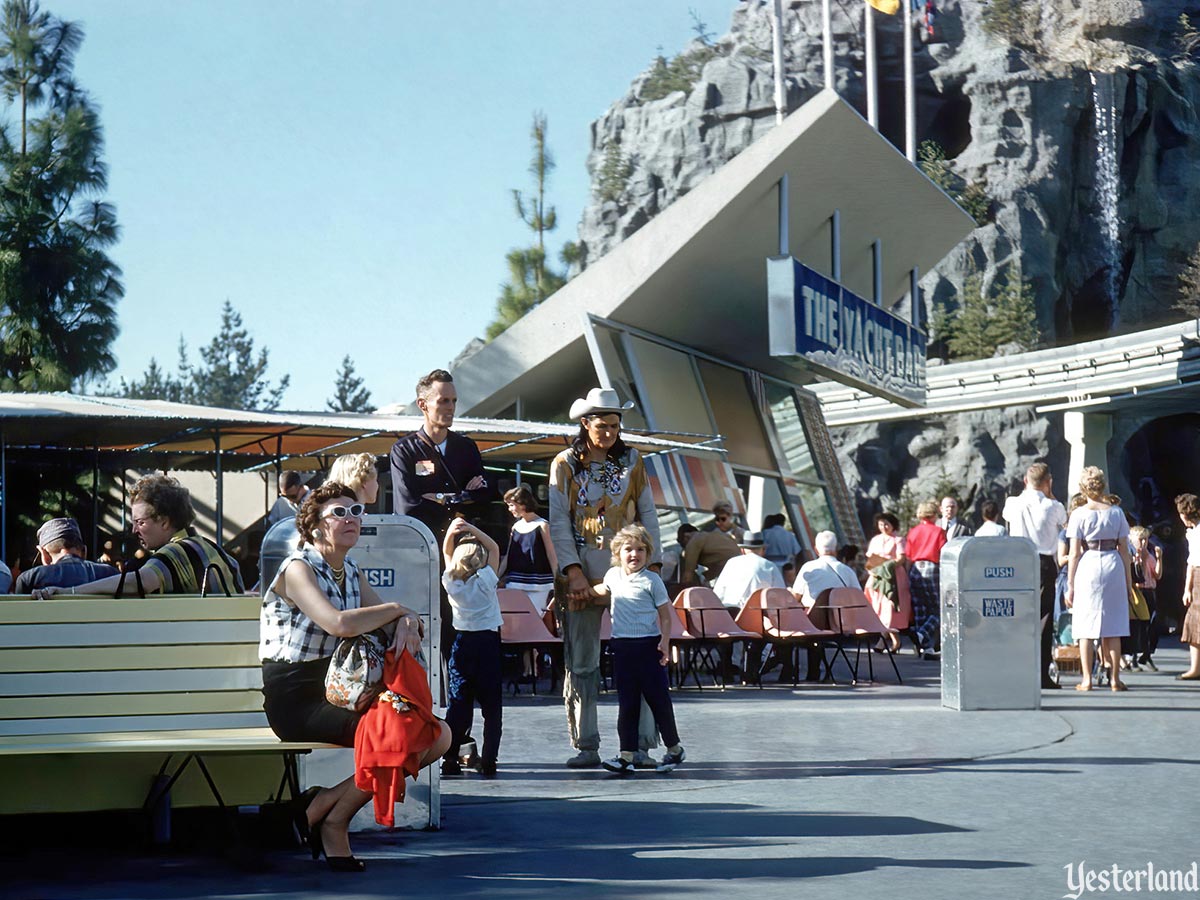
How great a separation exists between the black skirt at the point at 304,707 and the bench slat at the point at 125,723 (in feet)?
1.26

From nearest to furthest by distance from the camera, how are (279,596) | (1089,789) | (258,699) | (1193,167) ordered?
(279,596) → (258,699) → (1089,789) → (1193,167)

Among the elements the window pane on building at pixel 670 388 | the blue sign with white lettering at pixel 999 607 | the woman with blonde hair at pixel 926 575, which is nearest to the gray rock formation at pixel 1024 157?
the window pane on building at pixel 670 388

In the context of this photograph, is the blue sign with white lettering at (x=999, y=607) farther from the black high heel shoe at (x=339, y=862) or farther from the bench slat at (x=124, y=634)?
the black high heel shoe at (x=339, y=862)

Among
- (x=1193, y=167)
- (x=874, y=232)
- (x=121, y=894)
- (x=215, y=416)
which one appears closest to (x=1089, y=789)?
(x=121, y=894)

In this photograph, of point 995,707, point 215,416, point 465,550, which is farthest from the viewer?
point 215,416

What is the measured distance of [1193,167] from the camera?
5753 cm

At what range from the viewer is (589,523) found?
341 inches

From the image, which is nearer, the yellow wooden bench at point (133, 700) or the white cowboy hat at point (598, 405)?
the yellow wooden bench at point (133, 700)

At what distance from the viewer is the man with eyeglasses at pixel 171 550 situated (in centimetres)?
654

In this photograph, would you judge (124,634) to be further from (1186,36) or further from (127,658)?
(1186,36)

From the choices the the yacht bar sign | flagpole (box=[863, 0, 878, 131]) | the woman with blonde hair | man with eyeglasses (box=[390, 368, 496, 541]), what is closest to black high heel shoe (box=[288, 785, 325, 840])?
man with eyeglasses (box=[390, 368, 496, 541])

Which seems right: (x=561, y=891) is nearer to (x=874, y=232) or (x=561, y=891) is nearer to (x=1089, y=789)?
(x=1089, y=789)

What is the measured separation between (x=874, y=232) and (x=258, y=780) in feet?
72.1

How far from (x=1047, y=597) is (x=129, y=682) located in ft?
30.5
